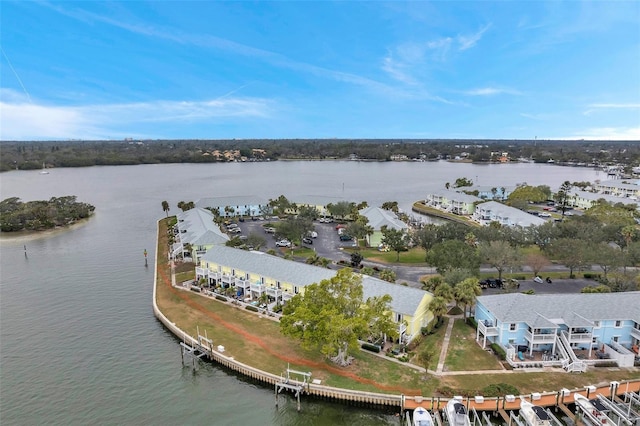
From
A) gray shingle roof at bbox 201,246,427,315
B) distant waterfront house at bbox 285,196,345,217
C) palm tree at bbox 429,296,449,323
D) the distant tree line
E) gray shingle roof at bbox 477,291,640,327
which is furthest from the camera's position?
distant waterfront house at bbox 285,196,345,217

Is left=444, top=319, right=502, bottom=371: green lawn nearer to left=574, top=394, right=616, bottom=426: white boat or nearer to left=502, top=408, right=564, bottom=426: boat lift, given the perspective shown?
left=502, top=408, right=564, bottom=426: boat lift

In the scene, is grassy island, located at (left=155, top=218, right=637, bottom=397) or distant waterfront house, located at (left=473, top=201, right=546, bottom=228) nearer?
grassy island, located at (left=155, top=218, right=637, bottom=397)

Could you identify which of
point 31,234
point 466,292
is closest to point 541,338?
point 466,292

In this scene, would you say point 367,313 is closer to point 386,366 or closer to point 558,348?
point 386,366

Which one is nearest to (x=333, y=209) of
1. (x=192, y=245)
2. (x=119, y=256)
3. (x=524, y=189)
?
(x=192, y=245)

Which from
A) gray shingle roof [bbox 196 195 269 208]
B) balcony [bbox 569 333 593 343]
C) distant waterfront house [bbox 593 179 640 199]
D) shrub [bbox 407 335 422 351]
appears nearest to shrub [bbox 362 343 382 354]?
shrub [bbox 407 335 422 351]
